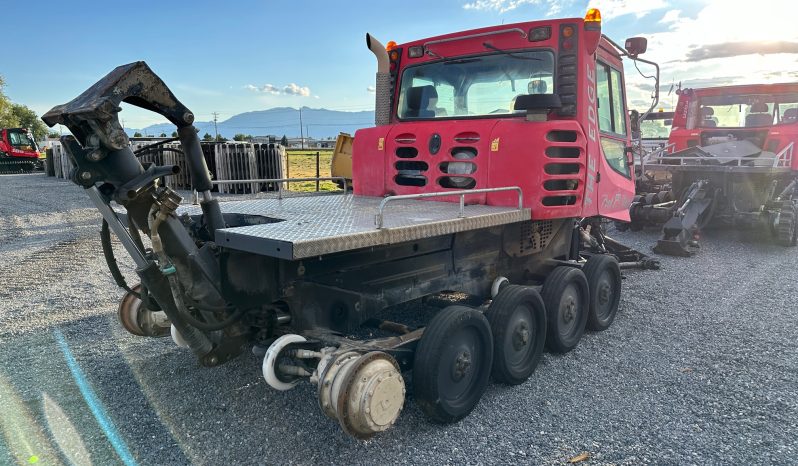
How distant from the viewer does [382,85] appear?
6.01 m

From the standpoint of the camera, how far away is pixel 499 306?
13.5 feet

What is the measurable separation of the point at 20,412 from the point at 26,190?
20.1 meters

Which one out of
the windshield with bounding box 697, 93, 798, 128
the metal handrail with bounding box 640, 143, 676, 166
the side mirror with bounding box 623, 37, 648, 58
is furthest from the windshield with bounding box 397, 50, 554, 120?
the windshield with bounding box 697, 93, 798, 128

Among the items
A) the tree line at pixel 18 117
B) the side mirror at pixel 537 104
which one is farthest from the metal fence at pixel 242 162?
the tree line at pixel 18 117

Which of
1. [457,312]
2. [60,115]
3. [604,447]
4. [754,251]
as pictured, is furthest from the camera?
[754,251]

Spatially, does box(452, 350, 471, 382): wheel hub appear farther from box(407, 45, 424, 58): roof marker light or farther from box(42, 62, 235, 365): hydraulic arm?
box(407, 45, 424, 58): roof marker light

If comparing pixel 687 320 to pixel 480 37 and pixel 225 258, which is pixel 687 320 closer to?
pixel 480 37

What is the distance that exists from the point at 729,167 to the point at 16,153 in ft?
122

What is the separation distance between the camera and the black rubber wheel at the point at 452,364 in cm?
341

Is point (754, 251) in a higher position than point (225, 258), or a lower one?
lower

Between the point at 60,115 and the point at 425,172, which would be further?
the point at 425,172

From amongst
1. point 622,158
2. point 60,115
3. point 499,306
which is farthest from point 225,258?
point 622,158

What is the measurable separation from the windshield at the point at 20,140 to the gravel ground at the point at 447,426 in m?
33.3

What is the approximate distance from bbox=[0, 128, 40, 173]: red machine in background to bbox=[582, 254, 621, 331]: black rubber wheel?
37.3m
